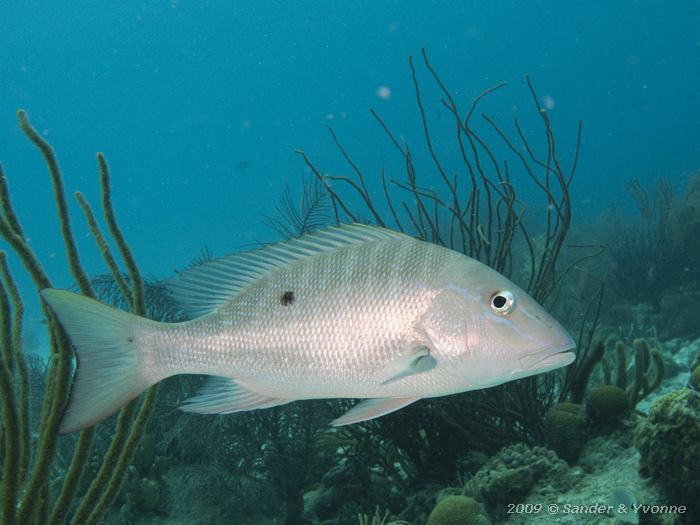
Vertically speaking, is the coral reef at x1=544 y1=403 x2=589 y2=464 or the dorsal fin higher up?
the dorsal fin

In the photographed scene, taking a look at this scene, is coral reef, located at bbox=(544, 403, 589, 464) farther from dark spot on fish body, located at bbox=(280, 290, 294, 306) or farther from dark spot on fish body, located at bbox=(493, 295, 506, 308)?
dark spot on fish body, located at bbox=(280, 290, 294, 306)

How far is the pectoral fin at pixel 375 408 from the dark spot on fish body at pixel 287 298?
49 cm

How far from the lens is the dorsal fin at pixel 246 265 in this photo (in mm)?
2125

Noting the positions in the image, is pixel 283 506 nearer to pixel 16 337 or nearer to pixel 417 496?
pixel 417 496

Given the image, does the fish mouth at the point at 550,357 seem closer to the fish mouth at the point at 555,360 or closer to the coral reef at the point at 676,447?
the fish mouth at the point at 555,360

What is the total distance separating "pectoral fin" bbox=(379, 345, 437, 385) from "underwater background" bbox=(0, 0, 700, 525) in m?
1.55

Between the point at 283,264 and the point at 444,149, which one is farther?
the point at 444,149

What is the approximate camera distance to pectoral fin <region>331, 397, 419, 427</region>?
6.03ft

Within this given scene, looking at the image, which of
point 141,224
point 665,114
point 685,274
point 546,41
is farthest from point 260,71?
point 685,274

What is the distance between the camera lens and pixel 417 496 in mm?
3988

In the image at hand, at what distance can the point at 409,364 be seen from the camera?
5.77 feet

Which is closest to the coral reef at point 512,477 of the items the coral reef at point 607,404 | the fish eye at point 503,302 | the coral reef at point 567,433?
the coral reef at point 567,433

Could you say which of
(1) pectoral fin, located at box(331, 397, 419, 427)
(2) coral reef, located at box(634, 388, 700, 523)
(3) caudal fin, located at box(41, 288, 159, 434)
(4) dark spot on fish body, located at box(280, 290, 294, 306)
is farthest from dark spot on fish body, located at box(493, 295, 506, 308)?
(2) coral reef, located at box(634, 388, 700, 523)

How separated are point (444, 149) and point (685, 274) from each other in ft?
307
